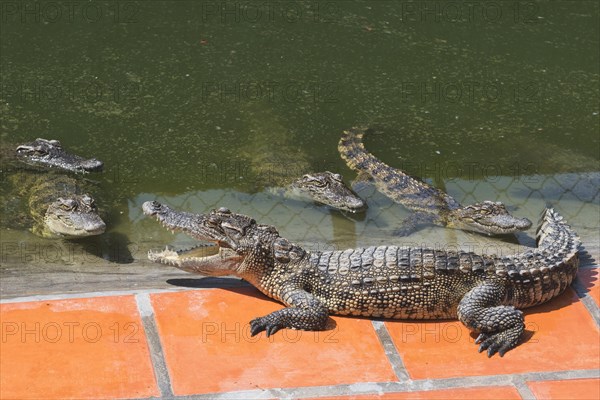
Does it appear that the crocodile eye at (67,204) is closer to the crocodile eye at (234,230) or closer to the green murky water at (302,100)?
the green murky water at (302,100)

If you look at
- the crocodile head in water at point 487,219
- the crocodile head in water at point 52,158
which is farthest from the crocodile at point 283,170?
the crocodile head in water at point 52,158

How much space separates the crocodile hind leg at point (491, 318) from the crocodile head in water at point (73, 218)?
10.1 feet

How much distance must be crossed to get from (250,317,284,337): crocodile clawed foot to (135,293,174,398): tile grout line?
0.61 meters

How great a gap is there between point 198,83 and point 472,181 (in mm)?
3240

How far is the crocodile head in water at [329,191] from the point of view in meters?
8.10

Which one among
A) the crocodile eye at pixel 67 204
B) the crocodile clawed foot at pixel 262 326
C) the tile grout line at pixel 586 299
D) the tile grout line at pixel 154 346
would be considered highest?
the tile grout line at pixel 586 299

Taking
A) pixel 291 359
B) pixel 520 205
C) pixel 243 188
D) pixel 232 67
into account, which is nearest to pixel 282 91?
pixel 232 67

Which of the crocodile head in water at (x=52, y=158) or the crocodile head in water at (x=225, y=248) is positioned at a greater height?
the crocodile head in water at (x=225, y=248)

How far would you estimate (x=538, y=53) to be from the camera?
10.9 metres

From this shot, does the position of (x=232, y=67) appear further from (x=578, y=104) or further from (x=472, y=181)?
(x=578, y=104)

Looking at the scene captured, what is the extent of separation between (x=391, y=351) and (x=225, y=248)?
56.4 inches

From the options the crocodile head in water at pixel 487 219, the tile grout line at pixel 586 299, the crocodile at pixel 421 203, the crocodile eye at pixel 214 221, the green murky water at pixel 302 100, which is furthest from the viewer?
the green murky water at pixel 302 100

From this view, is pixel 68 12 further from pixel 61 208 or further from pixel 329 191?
pixel 329 191

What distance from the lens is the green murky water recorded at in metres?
8.08
